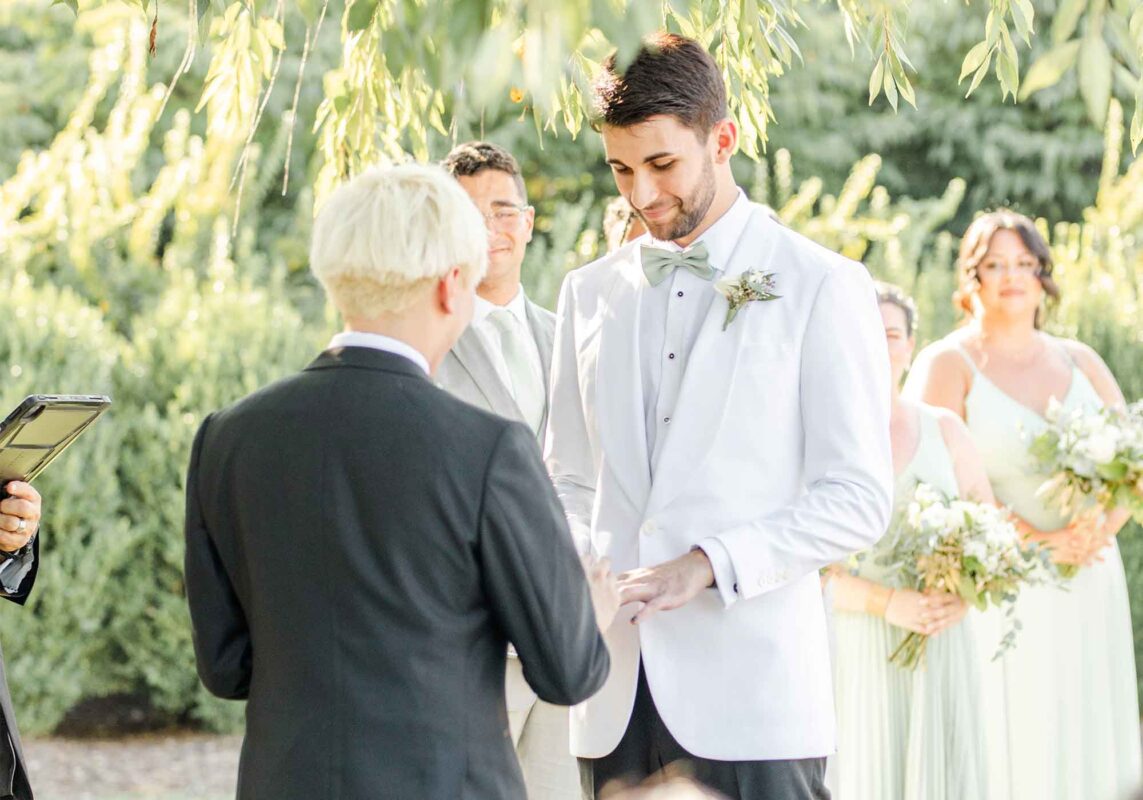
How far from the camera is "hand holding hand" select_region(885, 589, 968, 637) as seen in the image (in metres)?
5.12

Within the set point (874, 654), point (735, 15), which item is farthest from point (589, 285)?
point (874, 654)

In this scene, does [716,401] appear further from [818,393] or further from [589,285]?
[589,285]

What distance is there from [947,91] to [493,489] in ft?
47.0

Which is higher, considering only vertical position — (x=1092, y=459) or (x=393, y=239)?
(x=393, y=239)

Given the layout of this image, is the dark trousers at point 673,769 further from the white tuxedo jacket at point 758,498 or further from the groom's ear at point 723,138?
the groom's ear at point 723,138

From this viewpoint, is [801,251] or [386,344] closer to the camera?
[386,344]

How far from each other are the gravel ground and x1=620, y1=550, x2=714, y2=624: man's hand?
18.9 ft

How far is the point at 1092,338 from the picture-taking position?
984 centimetres

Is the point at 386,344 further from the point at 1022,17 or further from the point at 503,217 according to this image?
the point at 503,217

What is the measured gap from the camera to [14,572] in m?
3.90

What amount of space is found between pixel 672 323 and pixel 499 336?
1.34 meters

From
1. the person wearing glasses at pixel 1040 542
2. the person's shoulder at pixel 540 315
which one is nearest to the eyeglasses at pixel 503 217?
the person's shoulder at pixel 540 315

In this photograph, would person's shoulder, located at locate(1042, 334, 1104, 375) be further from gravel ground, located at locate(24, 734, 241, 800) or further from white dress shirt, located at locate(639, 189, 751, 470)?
gravel ground, located at locate(24, 734, 241, 800)

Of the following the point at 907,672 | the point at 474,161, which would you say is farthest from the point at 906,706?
the point at 474,161
